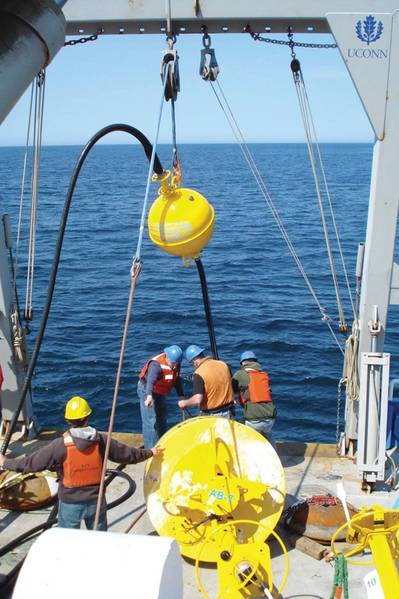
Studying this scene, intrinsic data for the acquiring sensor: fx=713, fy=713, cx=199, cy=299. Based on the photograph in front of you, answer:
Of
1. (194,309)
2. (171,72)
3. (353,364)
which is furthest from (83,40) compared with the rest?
(194,309)

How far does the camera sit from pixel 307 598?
18.1 feet

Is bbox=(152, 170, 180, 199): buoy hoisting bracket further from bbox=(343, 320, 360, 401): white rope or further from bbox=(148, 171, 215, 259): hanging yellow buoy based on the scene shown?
bbox=(343, 320, 360, 401): white rope

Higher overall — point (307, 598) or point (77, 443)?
point (77, 443)

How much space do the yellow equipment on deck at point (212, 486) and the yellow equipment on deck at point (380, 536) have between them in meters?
0.95

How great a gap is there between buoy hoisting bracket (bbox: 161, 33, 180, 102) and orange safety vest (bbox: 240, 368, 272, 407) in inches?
111

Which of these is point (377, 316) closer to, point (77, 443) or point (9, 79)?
point (77, 443)

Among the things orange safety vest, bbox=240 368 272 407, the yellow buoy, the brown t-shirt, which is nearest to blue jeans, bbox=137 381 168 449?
the brown t-shirt

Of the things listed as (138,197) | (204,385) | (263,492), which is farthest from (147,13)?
(138,197)

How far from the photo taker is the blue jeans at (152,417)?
7.54m

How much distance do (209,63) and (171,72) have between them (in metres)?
0.63

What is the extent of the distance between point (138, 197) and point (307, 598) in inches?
1945

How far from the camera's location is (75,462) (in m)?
5.46

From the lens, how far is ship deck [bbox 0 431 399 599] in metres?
5.66

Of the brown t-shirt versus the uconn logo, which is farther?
the brown t-shirt
